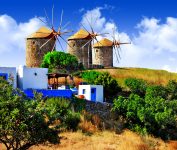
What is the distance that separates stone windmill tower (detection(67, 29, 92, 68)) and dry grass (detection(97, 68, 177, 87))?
4.40m

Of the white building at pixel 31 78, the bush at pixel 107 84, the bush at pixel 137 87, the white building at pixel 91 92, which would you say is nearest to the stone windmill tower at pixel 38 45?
the bush at pixel 107 84

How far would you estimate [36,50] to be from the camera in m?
72.9

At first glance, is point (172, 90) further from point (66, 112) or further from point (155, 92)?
point (66, 112)

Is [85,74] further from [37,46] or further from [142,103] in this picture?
[142,103]

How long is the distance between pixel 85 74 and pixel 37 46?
1318cm

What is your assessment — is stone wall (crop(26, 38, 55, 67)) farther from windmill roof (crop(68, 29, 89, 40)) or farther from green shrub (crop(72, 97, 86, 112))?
green shrub (crop(72, 97, 86, 112))

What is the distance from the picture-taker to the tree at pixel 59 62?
67062 mm

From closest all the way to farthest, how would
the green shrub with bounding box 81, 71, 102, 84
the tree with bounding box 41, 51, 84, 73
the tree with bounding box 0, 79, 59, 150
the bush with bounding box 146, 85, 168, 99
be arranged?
the tree with bounding box 0, 79, 59, 150
the bush with bounding box 146, 85, 168, 99
the green shrub with bounding box 81, 71, 102, 84
the tree with bounding box 41, 51, 84, 73

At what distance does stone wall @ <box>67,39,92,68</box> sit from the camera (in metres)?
77.1

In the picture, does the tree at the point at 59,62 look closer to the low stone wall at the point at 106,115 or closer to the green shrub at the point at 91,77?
the green shrub at the point at 91,77

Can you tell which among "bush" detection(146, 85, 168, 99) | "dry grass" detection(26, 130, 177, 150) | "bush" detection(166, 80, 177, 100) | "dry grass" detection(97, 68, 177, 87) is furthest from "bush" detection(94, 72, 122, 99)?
"dry grass" detection(26, 130, 177, 150)

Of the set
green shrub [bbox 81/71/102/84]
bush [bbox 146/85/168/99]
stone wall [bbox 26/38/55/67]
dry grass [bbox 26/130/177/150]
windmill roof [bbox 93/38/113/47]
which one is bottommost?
dry grass [bbox 26/130/177/150]

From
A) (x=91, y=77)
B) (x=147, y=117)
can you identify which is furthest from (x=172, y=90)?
(x=147, y=117)

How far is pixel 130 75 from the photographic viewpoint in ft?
242
